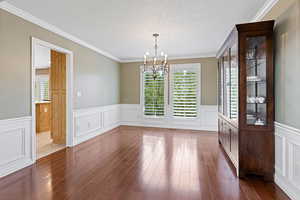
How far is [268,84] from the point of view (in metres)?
2.47

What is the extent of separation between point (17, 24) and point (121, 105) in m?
4.51

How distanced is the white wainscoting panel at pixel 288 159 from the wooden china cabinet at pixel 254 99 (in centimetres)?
11

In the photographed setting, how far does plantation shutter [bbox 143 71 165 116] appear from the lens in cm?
640

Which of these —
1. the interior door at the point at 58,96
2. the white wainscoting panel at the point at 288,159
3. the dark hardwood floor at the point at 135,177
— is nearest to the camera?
the white wainscoting panel at the point at 288,159

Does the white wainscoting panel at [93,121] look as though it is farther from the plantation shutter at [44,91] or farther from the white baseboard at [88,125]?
the plantation shutter at [44,91]

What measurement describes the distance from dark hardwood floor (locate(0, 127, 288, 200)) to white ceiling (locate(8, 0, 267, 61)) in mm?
2785

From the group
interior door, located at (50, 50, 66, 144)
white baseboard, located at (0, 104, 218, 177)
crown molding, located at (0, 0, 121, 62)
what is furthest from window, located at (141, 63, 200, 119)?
interior door, located at (50, 50, 66, 144)

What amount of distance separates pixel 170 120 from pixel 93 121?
9.28ft

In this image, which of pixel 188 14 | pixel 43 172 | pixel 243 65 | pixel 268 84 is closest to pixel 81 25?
pixel 188 14

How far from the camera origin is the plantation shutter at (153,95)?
21.0 feet

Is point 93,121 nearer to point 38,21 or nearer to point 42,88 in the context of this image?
point 38,21

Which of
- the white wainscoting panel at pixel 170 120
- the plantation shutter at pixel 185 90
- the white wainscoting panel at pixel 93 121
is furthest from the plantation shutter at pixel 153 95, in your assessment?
the white wainscoting panel at pixel 93 121

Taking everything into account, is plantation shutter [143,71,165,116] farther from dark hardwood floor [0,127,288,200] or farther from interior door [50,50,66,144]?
interior door [50,50,66,144]

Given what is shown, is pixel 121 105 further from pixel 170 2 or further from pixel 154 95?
pixel 170 2
